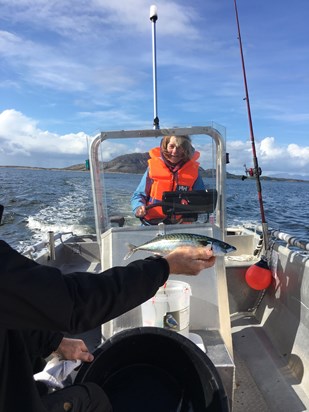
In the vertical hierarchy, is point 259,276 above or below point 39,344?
below

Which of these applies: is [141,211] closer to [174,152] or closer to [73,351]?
[174,152]

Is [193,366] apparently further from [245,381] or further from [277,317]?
[277,317]

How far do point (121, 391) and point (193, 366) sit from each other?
592 mm

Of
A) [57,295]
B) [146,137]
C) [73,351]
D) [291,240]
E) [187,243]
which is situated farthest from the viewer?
[291,240]

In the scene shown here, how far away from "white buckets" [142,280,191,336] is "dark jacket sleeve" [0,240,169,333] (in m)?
1.66

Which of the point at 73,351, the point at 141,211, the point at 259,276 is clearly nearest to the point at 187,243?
the point at 73,351

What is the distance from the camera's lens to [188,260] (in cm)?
197

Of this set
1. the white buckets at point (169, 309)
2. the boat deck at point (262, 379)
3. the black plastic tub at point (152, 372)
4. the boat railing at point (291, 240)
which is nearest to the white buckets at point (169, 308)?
the white buckets at point (169, 309)

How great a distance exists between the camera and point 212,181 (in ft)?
14.3

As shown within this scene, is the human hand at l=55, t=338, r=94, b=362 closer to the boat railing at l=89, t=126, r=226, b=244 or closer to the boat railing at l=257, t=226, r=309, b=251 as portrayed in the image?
the boat railing at l=89, t=126, r=226, b=244

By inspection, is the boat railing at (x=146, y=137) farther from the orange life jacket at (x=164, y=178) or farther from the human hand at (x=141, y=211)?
the human hand at (x=141, y=211)

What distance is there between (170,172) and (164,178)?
0.34 ft

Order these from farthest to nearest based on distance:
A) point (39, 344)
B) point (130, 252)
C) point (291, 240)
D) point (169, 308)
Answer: point (291, 240), point (130, 252), point (169, 308), point (39, 344)

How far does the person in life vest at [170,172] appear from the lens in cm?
435
